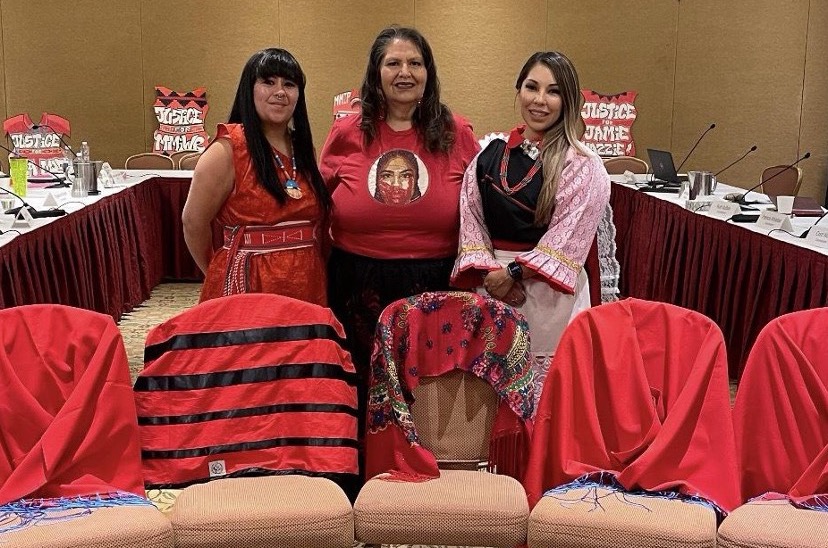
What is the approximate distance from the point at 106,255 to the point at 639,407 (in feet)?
12.6

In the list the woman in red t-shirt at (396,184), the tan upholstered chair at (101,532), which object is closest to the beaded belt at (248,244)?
the woman in red t-shirt at (396,184)

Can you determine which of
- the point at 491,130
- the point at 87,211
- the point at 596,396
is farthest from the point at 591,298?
the point at 491,130

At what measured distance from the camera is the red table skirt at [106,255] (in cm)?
412

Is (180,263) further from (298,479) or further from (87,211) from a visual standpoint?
(298,479)

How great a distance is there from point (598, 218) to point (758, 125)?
7.26 m

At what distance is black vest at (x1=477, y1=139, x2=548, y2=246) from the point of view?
2.71 metres

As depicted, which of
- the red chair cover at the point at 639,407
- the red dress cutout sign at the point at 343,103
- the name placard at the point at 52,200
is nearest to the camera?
the red chair cover at the point at 639,407

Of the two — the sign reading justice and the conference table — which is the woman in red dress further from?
the sign reading justice

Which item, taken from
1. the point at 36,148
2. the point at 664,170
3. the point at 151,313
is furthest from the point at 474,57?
the point at 151,313

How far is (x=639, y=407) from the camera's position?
2.43 m

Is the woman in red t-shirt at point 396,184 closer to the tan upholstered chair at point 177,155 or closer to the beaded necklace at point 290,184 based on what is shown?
the beaded necklace at point 290,184

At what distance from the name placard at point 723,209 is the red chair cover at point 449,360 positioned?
2504 mm

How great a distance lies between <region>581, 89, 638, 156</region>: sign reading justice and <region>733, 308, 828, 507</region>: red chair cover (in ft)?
22.0

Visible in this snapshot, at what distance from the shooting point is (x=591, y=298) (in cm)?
288
